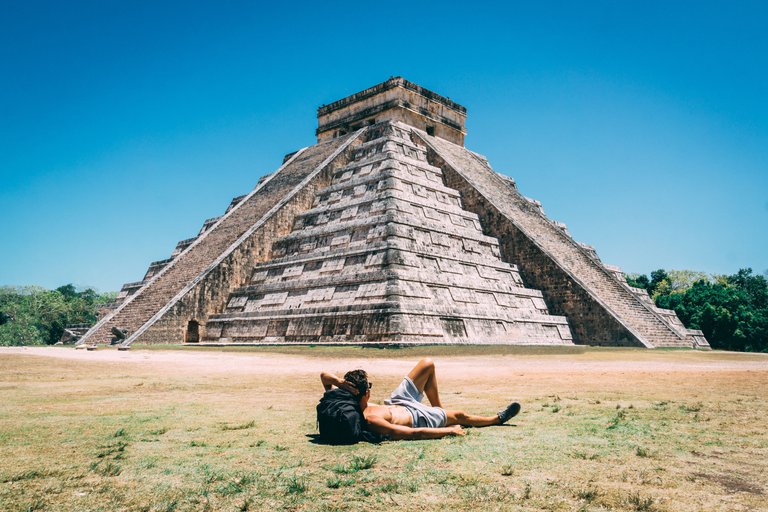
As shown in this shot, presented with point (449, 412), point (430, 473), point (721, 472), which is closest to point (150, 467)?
point (430, 473)

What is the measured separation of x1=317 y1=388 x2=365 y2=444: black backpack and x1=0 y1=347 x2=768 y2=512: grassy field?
0.12 metres

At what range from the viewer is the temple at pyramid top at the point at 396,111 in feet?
83.7

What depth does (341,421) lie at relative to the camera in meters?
4.13

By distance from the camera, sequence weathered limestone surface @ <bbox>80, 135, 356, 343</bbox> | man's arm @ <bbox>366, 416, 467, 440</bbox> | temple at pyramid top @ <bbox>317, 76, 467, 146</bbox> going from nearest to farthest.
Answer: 1. man's arm @ <bbox>366, 416, 467, 440</bbox>
2. weathered limestone surface @ <bbox>80, 135, 356, 343</bbox>
3. temple at pyramid top @ <bbox>317, 76, 467, 146</bbox>

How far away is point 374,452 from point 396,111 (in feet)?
74.7

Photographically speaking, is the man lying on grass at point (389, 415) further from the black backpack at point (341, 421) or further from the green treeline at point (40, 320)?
the green treeline at point (40, 320)

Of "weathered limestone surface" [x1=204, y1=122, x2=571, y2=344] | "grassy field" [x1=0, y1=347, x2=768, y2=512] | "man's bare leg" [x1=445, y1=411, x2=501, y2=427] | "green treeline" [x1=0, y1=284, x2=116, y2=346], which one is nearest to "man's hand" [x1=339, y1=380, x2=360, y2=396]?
"grassy field" [x1=0, y1=347, x2=768, y2=512]

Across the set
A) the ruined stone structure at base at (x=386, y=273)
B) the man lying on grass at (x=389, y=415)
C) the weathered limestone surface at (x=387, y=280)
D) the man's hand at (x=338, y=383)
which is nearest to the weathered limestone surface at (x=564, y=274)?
the ruined stone structure at base at (x=386, y=273)

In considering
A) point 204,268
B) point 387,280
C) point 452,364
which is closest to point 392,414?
point 452,364

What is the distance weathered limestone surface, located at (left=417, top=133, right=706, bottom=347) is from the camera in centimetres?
1752

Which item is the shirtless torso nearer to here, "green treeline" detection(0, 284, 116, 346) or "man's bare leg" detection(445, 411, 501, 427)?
"man's bare leg" detection(445, 411, 501, 427)

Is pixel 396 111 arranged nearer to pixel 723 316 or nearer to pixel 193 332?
pixel 193 332

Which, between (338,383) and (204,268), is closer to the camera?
(338,383)

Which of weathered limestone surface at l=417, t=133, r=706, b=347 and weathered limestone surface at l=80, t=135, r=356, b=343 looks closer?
weathered limestone surface at l=80, t=135, r=356, b=343
